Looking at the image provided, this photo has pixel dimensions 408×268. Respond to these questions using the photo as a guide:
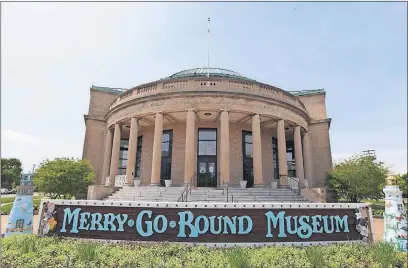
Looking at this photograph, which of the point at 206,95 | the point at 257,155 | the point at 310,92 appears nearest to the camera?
the point at 257,155

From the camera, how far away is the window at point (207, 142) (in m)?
23.2

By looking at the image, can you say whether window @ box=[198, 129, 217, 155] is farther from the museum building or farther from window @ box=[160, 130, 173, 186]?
window @ box=[160, 130, 173, 186]

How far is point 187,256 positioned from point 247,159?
55.9 feet

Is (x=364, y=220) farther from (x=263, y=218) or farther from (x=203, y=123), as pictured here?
(x=203, y=123)

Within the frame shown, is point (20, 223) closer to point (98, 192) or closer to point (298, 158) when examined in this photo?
point (98, 192)

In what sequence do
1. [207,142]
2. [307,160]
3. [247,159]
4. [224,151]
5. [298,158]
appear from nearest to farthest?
[224,151]
[298,158]
[207,142]
[247,159]
[307,160]

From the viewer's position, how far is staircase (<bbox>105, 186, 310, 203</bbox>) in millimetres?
16042

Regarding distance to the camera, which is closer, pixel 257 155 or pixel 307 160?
pixel 257 155

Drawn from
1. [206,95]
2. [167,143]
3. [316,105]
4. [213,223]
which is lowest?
[213,223]

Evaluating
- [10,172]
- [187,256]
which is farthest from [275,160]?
[10,172]

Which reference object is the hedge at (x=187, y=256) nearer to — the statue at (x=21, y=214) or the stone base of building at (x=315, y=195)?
the statue at (x=21, y=214)

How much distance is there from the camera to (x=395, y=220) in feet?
27.0

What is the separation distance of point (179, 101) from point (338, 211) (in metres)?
14.3

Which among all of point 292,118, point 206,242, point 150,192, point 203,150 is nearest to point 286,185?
point 292,118
